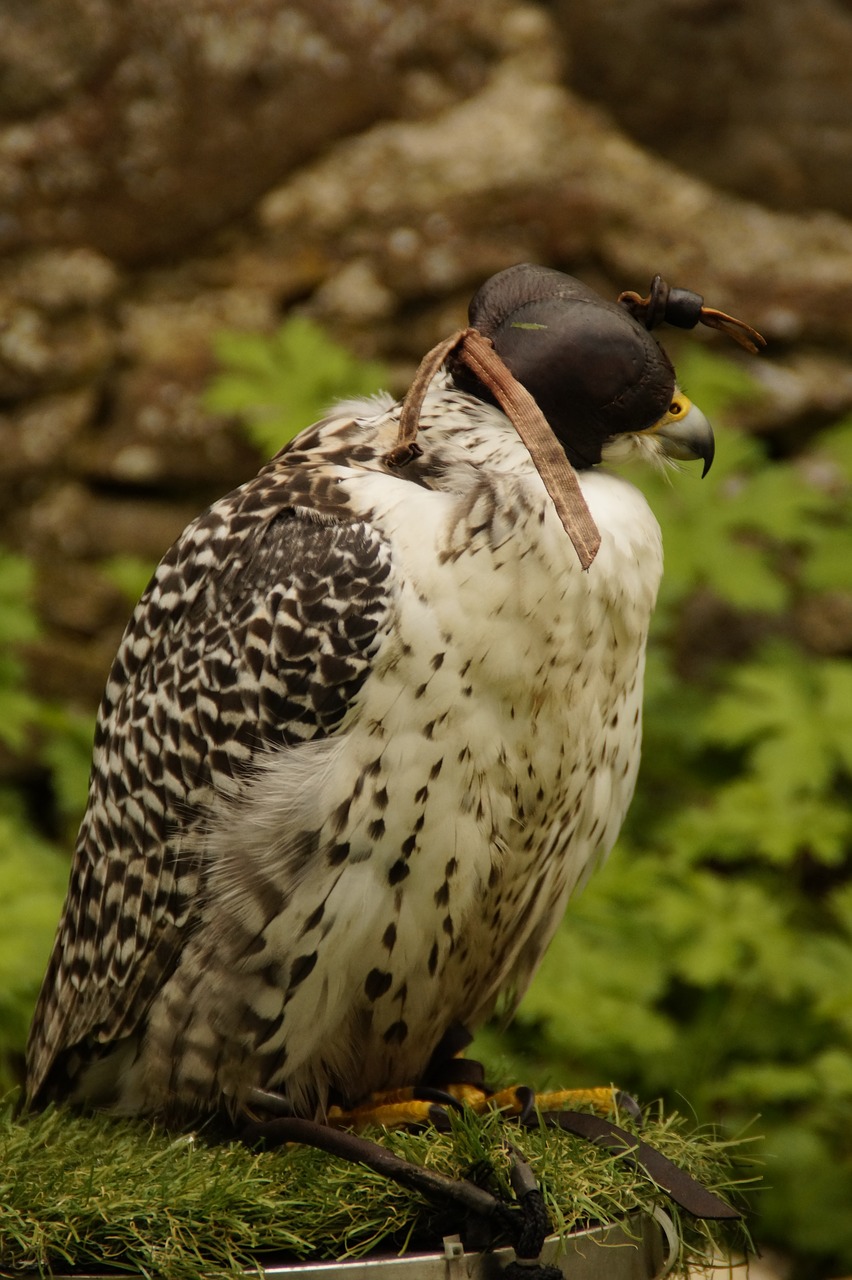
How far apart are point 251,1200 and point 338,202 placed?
3.14m

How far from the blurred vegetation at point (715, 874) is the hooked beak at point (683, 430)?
153 cm

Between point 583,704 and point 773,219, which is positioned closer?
point 583,704

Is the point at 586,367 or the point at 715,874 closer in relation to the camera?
the point at 586,367

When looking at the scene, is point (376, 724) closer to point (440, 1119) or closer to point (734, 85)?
point (440, 1119)

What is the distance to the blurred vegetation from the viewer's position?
3.00m

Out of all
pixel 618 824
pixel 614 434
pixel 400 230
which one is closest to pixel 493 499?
pixel 614 434

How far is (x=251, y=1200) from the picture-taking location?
1499 mm

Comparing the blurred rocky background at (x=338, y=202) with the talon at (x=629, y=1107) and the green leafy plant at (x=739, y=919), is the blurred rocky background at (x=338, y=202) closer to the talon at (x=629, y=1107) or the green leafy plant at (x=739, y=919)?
the green leafy plant at (x=739, y=919)

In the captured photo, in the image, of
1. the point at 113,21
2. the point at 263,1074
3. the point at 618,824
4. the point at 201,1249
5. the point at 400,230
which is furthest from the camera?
the point at 400,230

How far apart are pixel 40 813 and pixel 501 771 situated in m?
2.65

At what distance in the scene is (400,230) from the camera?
13.0 ft

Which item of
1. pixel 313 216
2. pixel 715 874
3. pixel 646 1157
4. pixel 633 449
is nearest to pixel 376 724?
pixel 633 449

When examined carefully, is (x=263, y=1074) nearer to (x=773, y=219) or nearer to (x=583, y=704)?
(x=583, y=704)

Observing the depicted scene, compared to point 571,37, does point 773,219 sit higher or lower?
lower
